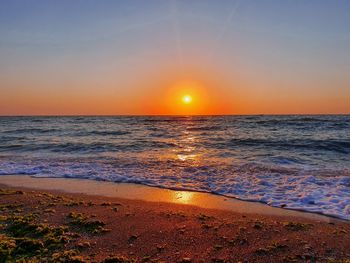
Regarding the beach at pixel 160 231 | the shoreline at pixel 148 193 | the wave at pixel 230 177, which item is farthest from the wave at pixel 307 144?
the beach at pixel 160 231

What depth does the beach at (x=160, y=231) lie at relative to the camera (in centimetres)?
416

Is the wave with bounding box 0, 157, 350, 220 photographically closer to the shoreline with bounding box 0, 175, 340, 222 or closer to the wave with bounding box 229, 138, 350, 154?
the shoreline with bounding box 0, 175, 340, 222

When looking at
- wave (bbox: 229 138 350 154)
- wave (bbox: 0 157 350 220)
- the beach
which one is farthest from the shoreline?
wave (bbox: 229 138 350 154)

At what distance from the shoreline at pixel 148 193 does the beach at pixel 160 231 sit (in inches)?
1.6

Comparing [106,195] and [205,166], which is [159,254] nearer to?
[106,195]

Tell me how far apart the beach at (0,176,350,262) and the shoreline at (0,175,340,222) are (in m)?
0.04

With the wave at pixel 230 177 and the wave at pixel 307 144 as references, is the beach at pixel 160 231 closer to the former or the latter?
the wave at pixel 230 177

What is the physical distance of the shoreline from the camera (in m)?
6.30

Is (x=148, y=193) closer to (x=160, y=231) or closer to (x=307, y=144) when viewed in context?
(x=160, y=231)

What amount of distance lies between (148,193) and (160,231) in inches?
110

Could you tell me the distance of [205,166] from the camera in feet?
37.1

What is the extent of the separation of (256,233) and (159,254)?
1714mm

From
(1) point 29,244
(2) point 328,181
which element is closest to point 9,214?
(1) point 29,244

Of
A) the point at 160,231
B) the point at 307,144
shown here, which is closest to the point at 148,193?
the point at 160,231
